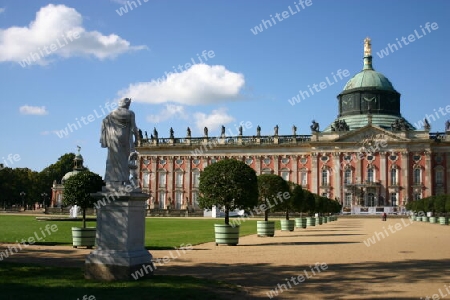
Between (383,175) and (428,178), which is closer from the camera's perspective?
(428,178)

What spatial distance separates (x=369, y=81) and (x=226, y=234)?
69.0 meters

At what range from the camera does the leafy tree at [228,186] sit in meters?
21.5

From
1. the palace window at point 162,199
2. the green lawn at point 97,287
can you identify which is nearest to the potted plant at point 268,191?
the green lawn at point 97,287

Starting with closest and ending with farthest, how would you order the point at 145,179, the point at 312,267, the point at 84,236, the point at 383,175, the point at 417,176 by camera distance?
the point at 312,267 < the point at 84,236 < the point at 417,176 < the point at 383,175 < the point at 145,179

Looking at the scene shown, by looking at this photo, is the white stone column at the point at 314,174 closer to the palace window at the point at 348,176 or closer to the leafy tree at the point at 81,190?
the palace window at the point at 348,176

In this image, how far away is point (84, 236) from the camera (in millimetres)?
18844

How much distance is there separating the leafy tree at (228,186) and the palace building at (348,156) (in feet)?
146

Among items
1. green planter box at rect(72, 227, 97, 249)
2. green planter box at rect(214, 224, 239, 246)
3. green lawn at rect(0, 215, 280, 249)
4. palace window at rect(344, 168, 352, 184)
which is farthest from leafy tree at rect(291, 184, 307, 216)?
palace window at rect(344, 168, 352, 184)

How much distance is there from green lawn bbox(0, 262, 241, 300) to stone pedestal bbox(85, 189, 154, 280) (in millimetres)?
304

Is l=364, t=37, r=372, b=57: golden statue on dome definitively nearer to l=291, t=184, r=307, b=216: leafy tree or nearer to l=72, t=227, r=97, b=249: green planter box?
l=291, t=184, r=307, b=216: leafy tree

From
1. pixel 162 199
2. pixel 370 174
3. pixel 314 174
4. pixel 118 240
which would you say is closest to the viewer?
pixel 118 240

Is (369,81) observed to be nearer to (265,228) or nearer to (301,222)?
(301,222)

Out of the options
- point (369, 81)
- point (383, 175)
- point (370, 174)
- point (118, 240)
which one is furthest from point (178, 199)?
point (118, 240)

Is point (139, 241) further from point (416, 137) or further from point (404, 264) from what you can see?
point (416, 137)
